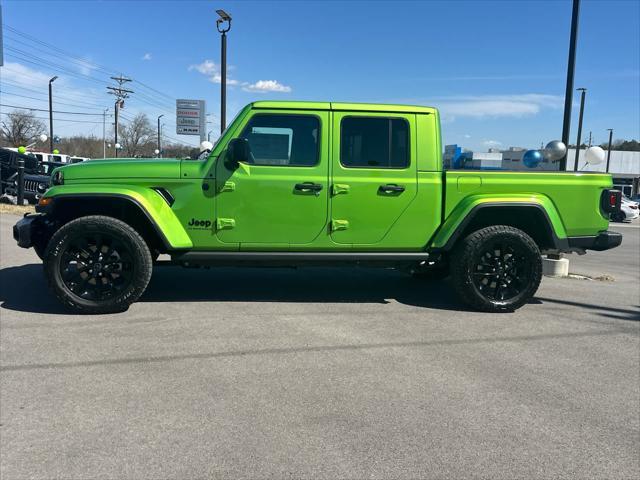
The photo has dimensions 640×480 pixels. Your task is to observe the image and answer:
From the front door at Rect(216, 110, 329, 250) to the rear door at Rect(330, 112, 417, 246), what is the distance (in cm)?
16

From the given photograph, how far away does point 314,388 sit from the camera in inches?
144

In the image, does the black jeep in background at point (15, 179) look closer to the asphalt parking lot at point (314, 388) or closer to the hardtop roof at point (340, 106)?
the asphalt parking lot at point (314, 388)

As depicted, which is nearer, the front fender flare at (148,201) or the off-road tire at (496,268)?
the front fender flare at (148,201)

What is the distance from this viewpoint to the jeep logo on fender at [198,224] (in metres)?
5.35

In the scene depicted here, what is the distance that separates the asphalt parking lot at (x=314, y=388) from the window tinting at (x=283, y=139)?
159 centimetres

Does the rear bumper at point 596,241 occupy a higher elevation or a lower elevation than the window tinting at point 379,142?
lower

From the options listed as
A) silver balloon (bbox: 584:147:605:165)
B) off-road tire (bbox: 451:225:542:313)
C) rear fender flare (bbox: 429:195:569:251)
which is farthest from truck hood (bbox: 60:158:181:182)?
silver balloon (bbox: 584:147:605:165)

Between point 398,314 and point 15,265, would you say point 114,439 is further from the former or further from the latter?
point 15,265

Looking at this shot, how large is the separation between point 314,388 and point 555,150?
7.47 m

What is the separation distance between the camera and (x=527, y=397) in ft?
11.8

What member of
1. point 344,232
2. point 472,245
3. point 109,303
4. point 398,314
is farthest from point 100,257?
point 472,245

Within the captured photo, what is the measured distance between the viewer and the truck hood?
5230 mm

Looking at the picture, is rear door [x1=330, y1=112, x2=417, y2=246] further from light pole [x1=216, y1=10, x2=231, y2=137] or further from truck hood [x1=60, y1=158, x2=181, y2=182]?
light pole [x1=216, y1=10, x2=231, y2=137]

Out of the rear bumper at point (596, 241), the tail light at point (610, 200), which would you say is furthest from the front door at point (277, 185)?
the tail light at point (610, 200)
